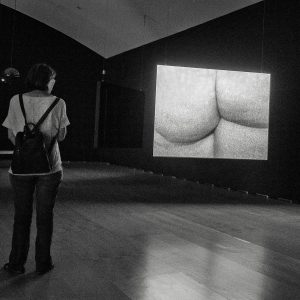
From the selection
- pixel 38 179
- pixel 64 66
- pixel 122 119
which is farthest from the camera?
pixel 64 66

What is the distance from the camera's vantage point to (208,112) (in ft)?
23.8

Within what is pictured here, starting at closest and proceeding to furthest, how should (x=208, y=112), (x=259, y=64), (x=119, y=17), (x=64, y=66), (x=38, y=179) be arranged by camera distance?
(x=38, y=179)
(x=208, y=112)
(x=259, y=64)
(x=119, y=17)
(x=64, y=66)

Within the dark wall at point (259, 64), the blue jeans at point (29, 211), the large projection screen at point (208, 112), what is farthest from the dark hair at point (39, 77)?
the dark wall at point (259, 64)

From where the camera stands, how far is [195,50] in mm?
9562

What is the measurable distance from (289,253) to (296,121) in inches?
144

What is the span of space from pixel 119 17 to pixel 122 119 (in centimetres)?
288

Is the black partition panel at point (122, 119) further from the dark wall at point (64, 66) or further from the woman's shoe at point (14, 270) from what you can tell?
the woman's shoe at point (14, 270)

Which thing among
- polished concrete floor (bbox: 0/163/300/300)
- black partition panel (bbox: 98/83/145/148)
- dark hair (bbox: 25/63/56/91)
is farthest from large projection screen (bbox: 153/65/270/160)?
black partition panel (bbox: 98/83/145/148)

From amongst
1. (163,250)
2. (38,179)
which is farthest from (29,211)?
(163,250)

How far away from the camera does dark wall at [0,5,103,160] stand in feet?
43.9

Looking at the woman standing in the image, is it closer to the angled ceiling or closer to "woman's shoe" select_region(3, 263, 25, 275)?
"woman's shoe" select_region(3, 263, 25, 275)

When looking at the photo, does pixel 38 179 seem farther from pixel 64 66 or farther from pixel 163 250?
pixel 64 66

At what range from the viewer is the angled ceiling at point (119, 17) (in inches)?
348

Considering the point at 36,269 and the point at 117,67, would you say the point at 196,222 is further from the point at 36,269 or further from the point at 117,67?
the point at 117,67
